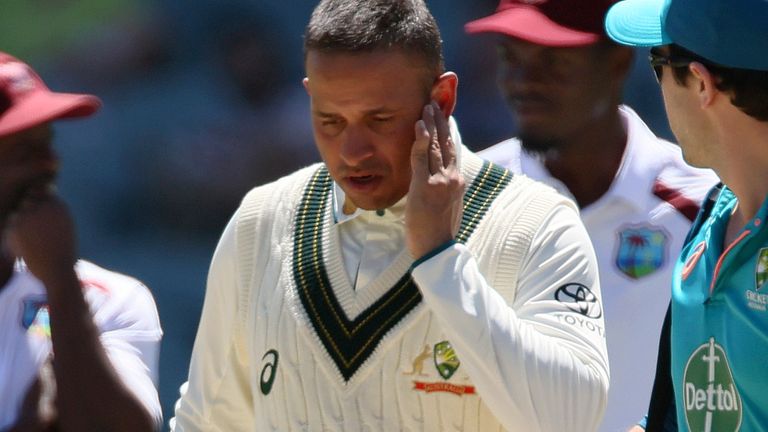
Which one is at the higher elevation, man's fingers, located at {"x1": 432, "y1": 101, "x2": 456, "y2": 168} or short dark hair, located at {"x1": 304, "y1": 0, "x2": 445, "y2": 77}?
short dark hair, located at {"x1": 304, "y1": 0, "x2": 445, "y2": 77}

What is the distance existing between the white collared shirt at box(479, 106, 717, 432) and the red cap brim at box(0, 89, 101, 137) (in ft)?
4.59

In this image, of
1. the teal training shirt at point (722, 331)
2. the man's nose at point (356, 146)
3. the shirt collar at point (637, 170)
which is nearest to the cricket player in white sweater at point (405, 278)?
the man's nose at point (356, 146)

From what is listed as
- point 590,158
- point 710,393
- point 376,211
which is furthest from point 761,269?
point 590,158

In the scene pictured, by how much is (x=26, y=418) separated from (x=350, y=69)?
3.49ft

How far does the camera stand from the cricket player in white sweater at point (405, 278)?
8.71ft

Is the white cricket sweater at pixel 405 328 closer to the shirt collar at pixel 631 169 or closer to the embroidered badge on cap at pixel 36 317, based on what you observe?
the embroidered badge on cap at pixel 36 317

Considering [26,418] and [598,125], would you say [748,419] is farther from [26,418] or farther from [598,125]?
[598,125]

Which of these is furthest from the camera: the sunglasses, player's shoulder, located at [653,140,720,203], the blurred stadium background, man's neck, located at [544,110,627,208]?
the blurred stadium background

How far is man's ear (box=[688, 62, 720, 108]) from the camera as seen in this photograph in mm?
2545

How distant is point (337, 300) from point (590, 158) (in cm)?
163

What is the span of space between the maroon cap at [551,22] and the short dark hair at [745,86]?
5.96ft

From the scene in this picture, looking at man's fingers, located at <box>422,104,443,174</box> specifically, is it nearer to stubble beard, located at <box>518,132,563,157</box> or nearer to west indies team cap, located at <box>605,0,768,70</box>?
west indies team cap, located at <box>605,0,768,70</box>

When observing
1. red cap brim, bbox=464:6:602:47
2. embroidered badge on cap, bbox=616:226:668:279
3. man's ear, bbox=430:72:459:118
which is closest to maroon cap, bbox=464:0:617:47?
red cap brim, bbox=464:6:602:47

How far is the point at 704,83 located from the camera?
2561 millimetres
